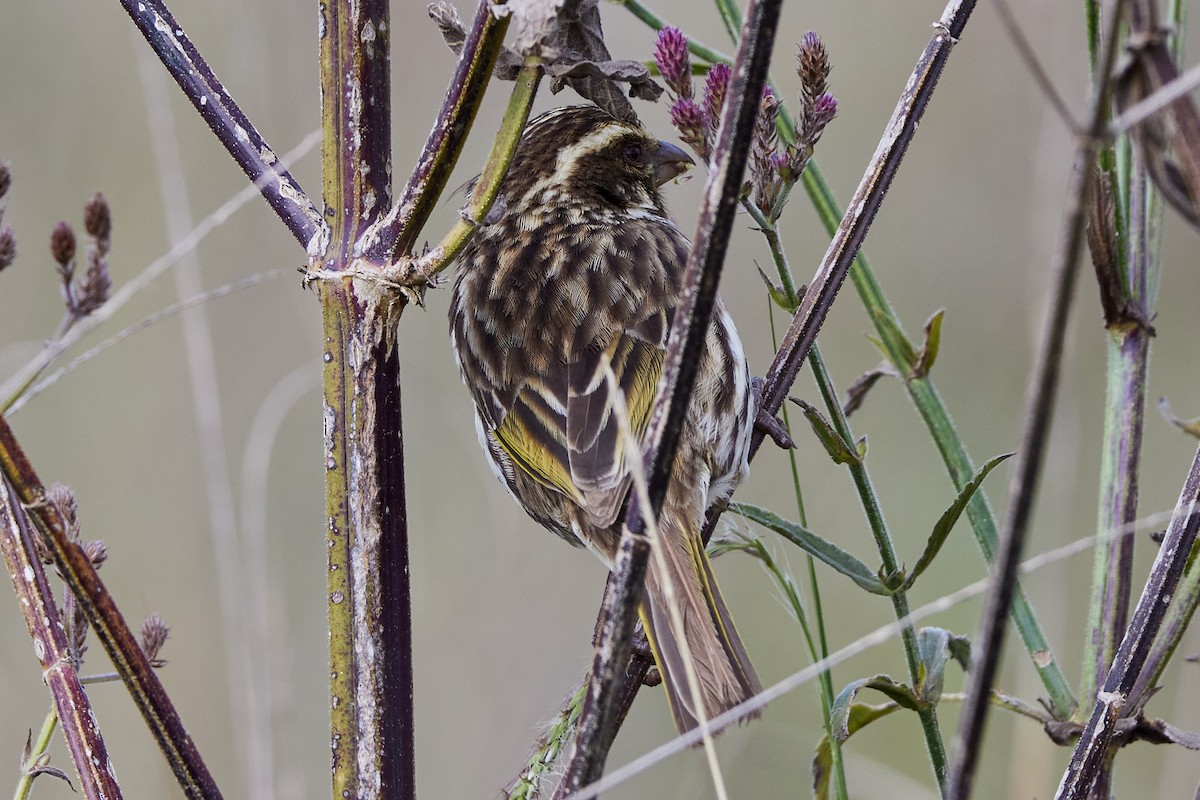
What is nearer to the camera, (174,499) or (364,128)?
(364,128)

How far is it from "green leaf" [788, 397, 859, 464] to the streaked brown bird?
0.39m

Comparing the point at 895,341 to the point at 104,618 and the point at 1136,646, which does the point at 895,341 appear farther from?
the point at 104,618

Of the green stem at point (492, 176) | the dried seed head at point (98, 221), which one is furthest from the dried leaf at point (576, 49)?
the dried seed head at point (98, 221)

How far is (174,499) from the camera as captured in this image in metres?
4.62

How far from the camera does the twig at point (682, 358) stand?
1.13 meters

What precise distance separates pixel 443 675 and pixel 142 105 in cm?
240

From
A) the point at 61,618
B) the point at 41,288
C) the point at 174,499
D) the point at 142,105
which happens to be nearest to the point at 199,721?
the point at 174,499

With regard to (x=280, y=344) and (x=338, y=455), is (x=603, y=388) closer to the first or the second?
(x=338, y=455)

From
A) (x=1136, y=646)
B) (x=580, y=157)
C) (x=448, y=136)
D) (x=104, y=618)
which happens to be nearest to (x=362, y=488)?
(x=104, y=618)

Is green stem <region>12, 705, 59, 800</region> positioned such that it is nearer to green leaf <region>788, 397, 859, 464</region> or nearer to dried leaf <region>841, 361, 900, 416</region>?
green leaf <region>788, 397, 859, 464</region>

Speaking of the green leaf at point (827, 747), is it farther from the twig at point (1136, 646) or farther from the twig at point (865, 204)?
the twig at point (865, 204)

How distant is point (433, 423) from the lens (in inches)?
177

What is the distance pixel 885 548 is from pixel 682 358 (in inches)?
36.8

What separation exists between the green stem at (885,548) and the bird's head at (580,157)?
129cm
